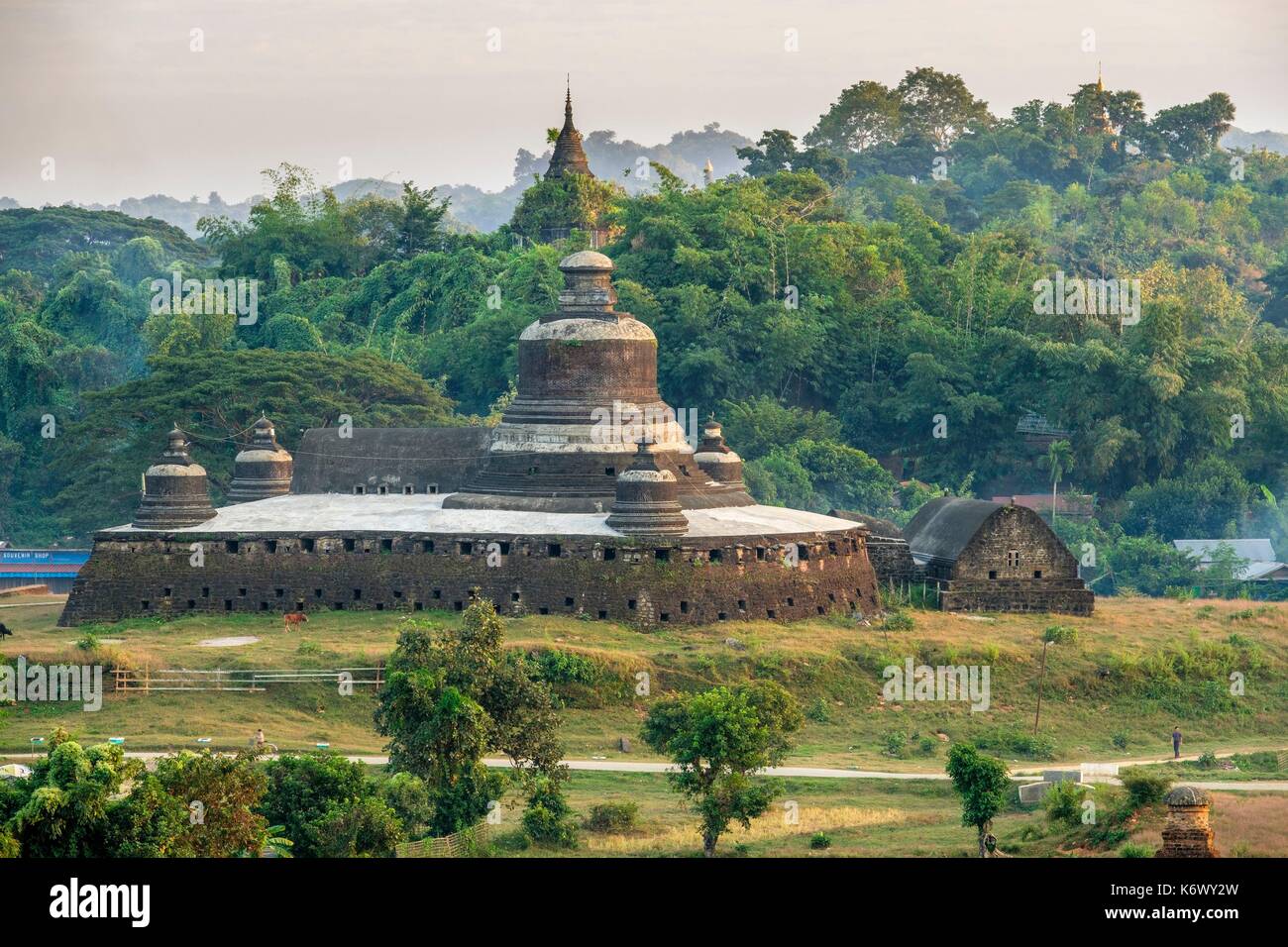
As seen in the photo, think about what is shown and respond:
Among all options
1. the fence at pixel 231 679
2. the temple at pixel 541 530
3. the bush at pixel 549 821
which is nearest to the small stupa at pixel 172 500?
the temple at pixel 541 530

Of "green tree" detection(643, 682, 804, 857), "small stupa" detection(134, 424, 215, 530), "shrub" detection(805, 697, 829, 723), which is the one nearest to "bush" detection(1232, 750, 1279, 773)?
"shrub" detection(805, 697, 829, 723)

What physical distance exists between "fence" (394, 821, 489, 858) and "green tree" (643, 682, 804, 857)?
3781 mm

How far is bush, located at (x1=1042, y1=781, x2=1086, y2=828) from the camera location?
1672 inches

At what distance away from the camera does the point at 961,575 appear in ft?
219

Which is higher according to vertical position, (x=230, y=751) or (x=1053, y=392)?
(x=1053, y=392)

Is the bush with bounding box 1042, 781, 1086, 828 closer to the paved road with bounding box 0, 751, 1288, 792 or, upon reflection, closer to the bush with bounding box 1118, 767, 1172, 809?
the bush with bounding box 1118, 767, 1172, 809

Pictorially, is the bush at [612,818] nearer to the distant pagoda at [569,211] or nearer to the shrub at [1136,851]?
the shrub at [1136,851]

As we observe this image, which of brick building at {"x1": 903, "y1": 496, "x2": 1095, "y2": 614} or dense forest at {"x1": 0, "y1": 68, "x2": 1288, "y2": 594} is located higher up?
dense forest at {"x1": 0, "y1": 68, "x2": 1288, "y2": 594}

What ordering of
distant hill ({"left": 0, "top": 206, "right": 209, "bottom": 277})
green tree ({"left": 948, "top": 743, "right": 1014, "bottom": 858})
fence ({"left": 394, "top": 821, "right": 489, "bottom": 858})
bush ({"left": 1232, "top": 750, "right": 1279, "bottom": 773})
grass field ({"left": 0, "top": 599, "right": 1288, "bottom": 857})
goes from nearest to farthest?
fence ({"left": 394, "top": 821, "right": 489, "bottom": 858}) < green tree ({"left": 948, "top": 743, "right": 1014, "bottom": 858}) < grass field ({"left": 0, "top": 599, "right": 1288, "bottom": 857}) < bush ({"left": 1232, "top": 750, "right": 1279, "bottom": 773}) < distant hill ({"left": 0, "top": 206, "right": 209, "bottom": 277})

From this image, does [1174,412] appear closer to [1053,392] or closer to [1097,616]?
[1053,392]

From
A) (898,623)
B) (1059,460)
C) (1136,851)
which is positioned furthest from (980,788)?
(1059,460)
